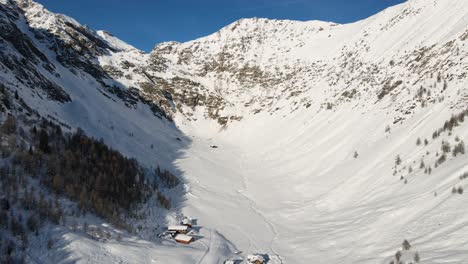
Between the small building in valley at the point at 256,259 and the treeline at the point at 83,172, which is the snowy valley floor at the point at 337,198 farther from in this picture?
the treeline at the point at 83,172

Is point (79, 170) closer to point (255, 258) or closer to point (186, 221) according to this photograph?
point (186, 221)

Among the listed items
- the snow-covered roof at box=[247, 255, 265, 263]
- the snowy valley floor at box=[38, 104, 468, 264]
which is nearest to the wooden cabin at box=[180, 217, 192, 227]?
the snowy valley floor at box=[38, 104, 468, 264]

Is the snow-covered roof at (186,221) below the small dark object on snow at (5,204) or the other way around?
the other way around

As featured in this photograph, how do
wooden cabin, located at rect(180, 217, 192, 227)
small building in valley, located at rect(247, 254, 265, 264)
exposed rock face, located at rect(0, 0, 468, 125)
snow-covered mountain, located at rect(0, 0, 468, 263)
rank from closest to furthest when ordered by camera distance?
1. small building in valley, located at rect(247, 254, 265, 264)
2. snow-covered mountain, located at rect(0, 0, 468, 263)
3. wooden cabin, located at rect(180, 217, 192, 227)
4. exposed rock face, located at rect(0, 0, 468, 125)

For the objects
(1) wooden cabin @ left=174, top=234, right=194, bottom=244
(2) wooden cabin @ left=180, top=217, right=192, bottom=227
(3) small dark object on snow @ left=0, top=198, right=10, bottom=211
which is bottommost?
(3) small dark object on snow @ left=0, top=198, right=10, bottom=211

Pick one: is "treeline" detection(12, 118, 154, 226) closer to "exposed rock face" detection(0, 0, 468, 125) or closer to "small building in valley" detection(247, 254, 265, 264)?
"small building in valley" detection(247, 254, 265, 264)

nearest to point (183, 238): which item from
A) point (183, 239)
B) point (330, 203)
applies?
point (183, 239)

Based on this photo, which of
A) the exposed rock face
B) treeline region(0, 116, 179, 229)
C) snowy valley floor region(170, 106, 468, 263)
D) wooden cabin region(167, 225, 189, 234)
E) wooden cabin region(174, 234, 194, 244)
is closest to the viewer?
snowy valley floor region(170, 106, 468, 263)

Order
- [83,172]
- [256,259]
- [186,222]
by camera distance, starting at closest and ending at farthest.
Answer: [256,259]
[186,222]
[83,172]

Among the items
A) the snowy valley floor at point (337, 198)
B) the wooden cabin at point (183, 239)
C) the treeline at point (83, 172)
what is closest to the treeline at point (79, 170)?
the treeline at point (83, 172)
